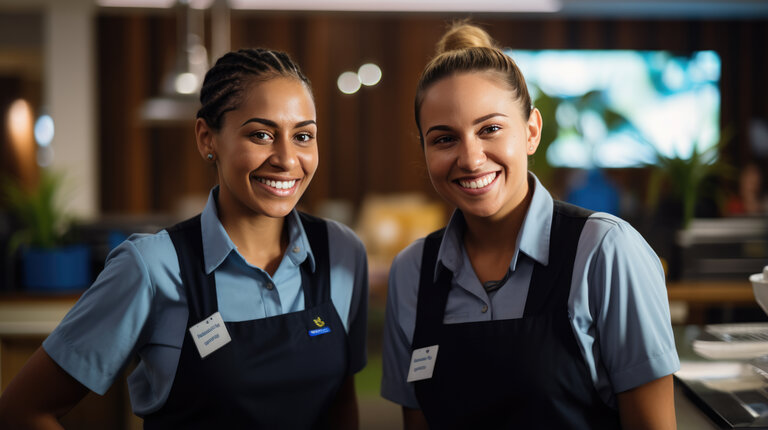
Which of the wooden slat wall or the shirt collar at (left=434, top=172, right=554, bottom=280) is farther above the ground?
the wooden slat wall

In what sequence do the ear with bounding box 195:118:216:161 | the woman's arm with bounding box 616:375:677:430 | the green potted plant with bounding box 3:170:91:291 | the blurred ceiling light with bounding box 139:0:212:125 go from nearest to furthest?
1. the woman's arm with bounding box 616:375:677:430
2. the ear with bounding box 195:118:216:161
3. the green potted plant with bounding box 3:170:91:291
4. the blurred ceiling light with bounding box 139:0:212:125

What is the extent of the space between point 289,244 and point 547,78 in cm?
546

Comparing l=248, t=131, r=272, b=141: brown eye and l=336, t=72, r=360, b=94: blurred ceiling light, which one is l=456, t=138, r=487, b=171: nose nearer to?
l=248, t=131, r=272, b=141: brown eye

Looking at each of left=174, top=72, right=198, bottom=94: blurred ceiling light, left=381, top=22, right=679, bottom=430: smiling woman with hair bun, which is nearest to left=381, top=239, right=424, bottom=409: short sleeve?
left=381, top=22, right=679, bottom=430: smiling woman with hair bun

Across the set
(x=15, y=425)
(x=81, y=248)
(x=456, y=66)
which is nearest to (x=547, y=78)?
(x=81, y=248)

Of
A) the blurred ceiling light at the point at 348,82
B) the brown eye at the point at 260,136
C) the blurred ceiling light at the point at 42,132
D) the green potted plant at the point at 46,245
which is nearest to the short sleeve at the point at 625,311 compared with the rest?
the brown eye at the point at 260,136

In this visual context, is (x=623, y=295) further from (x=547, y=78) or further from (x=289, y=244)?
(x=547, y=78)

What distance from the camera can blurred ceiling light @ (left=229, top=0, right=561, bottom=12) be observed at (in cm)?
584

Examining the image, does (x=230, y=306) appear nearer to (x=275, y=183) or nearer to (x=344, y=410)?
(x=275, y=183)

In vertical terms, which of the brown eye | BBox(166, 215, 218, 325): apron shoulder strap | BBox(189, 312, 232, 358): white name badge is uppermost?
the brown eye

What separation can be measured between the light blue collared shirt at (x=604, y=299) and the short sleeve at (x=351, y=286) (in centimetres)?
25

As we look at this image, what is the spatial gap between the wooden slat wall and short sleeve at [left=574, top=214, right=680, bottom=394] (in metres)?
4.99

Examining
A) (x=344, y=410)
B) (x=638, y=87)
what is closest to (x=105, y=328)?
(x=344, y=410)

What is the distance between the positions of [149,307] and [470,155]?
0.68 meters
